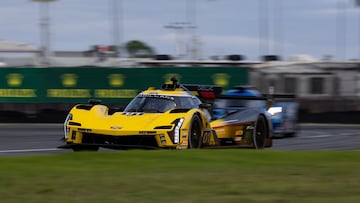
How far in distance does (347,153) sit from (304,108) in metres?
17.0

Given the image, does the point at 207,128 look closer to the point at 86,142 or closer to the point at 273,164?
the point at 86,142

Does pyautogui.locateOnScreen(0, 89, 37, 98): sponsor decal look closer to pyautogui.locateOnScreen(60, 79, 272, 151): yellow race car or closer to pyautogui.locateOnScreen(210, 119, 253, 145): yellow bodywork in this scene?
pyautogui.locateOnScreen(60, 79, 272, 151): yellow race car

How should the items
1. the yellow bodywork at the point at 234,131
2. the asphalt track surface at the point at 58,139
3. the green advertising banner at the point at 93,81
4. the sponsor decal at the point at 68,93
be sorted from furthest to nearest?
the green advertising banner at the point at 93,81 → the sponsor decal at the point at 68,93 → the asphalt track surface at the point at 58,139 → the yellow bodywork at the point at 234,131

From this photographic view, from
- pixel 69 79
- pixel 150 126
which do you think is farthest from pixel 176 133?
pixel 69 79

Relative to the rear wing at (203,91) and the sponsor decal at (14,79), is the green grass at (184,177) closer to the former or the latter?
the rear wing at (203,91)

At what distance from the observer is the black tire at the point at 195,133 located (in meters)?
13.7

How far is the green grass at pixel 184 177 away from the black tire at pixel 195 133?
2965mm

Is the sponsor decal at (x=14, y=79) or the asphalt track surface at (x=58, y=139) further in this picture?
the sponsor decal at (x=14, y=79)

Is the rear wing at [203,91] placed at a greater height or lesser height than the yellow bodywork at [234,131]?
greater

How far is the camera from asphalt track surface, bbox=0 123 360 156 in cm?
1628

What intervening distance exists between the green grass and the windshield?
12.2ft

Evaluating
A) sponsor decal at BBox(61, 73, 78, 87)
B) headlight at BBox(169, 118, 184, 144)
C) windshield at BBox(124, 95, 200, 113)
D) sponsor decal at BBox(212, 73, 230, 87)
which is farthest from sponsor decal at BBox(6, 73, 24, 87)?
headlight at BBox(169, 118, 184, 144)

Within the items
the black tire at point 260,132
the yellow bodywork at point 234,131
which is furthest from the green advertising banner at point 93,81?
→ the yellow bodywork at point 234,131

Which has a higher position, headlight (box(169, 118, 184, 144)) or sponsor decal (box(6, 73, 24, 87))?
sponsor decal (box(6, 73, 24, 87))
